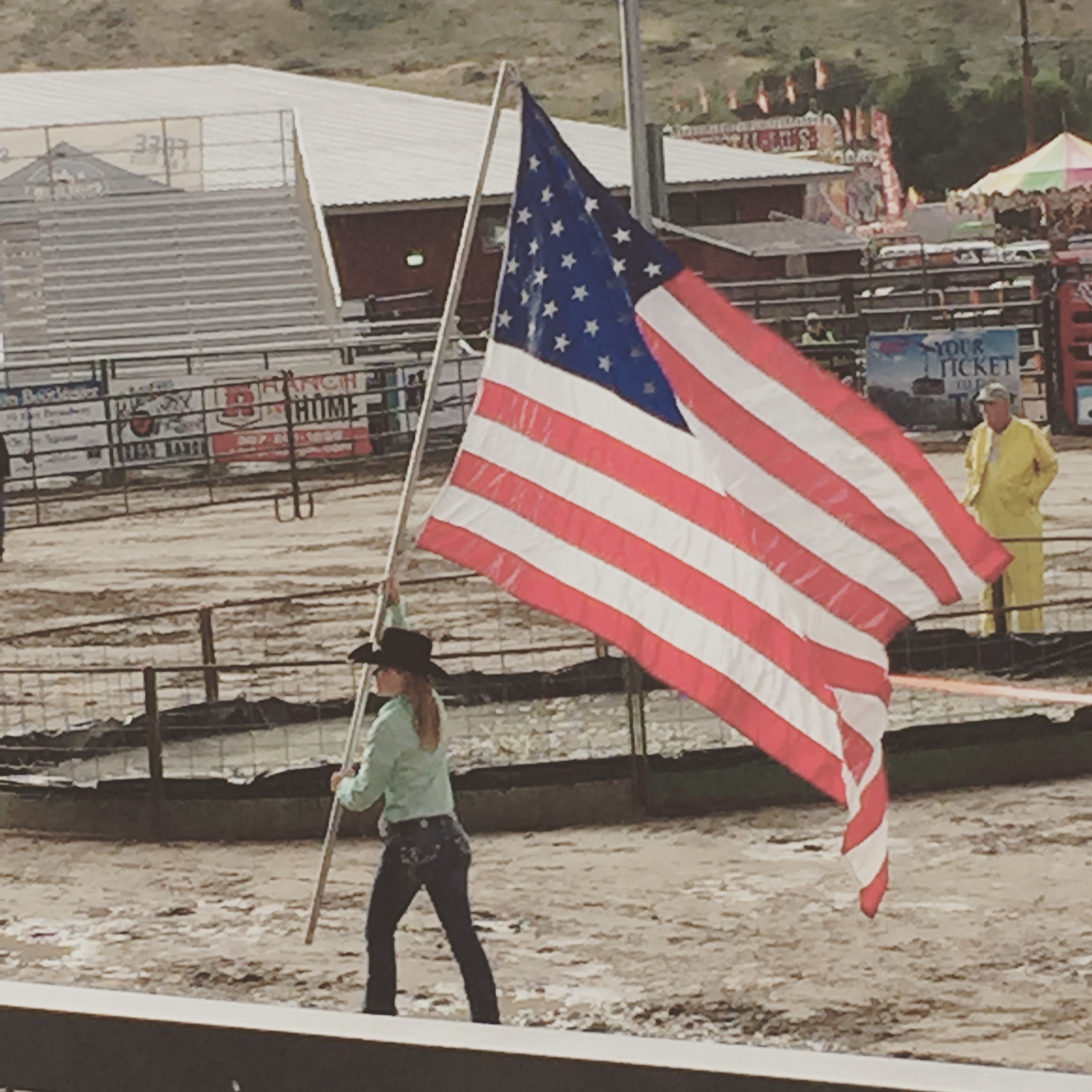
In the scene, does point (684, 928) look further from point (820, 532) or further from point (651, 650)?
point (820, 532)

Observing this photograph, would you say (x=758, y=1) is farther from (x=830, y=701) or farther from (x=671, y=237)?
(x=830, y=701)

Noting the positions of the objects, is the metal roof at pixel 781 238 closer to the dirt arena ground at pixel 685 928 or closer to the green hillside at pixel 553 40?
the dirt arena ground at pixel 685 928

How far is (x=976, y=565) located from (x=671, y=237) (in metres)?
38.3

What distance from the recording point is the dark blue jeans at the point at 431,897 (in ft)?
24.5

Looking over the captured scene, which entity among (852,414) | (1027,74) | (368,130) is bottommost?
(852,414)

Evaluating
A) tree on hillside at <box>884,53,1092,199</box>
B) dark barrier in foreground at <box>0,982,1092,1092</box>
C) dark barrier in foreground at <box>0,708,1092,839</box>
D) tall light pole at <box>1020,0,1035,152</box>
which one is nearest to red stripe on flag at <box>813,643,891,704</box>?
dark barrier in foreground at <box>0,982,1092,1092</box>

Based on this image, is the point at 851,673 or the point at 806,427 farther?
the point at 806,427

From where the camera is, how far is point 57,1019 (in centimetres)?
285

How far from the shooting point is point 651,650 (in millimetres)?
6117

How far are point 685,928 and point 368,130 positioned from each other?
143 ft

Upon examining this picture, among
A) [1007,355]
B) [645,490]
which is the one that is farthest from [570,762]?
[1007,355]

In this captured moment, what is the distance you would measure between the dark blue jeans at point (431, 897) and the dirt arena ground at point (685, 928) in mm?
610

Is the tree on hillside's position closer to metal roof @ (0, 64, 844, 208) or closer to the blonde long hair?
metal roof @ (0, 64, 844, 208)

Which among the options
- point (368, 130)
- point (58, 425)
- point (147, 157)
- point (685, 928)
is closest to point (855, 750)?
point (685, 928)
